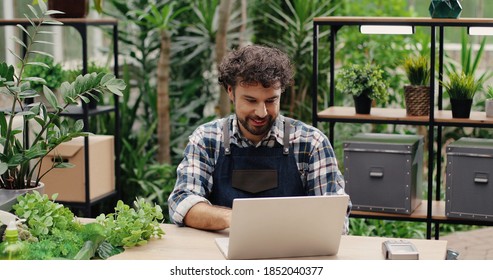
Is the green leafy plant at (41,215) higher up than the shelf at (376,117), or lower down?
lower down

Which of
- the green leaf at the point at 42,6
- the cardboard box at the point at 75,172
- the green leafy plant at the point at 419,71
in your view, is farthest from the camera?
the cardboard box at the point at 75,172

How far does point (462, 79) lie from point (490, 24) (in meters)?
0.33

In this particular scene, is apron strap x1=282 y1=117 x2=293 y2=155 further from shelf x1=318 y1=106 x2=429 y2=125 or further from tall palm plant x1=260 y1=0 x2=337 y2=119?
tall palm plant x1=260 y1=0 x2=337 y2=119

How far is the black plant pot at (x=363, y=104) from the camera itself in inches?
176

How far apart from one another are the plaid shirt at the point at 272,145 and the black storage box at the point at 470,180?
3.81ft

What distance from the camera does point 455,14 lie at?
4.24 meters

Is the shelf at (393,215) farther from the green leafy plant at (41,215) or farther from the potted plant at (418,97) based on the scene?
the green leafy plant at (41,215)

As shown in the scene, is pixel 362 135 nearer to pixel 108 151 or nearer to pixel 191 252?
pixel 108 151

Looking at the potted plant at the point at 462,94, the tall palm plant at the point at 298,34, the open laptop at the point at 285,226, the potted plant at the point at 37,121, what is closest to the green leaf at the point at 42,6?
the potted plant at the point at 37,121

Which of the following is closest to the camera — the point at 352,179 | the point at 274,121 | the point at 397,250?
the point at 397,250

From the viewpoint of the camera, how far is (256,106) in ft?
10.5

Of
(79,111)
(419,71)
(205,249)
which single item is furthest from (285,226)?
(79,111)

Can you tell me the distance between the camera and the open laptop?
2447 mm
